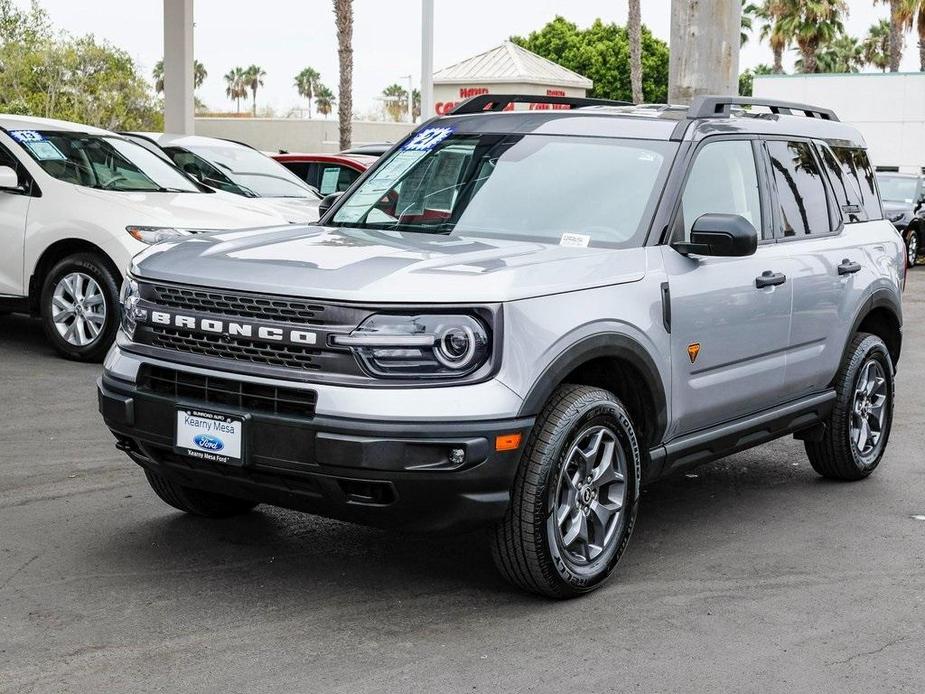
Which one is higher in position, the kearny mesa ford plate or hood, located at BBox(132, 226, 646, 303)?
hood, located at BBox(132, 226, 646, 303)

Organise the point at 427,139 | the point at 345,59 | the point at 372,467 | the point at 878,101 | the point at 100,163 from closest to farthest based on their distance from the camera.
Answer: the point at 372,467 < the point at 427,139 < the point at 100,163 < the point at 345,59 < the point at 878,101

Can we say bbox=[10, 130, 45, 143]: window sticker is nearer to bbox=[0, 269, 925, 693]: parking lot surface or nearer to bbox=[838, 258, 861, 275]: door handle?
bbox=[0, 269, 925, 693]: parking lot surface

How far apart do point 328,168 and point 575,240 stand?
34.1 feet

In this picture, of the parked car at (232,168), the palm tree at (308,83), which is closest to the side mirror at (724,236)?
the parked car at (232,168)

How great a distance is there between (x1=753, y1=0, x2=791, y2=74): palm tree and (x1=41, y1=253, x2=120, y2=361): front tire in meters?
49.8

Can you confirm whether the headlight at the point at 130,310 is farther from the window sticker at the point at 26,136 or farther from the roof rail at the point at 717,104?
the window sticker at the point at 26,136

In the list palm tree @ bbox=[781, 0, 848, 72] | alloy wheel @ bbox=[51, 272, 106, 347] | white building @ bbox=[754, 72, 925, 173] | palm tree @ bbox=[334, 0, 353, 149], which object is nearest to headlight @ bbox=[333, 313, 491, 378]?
alloy wheel @ bbox=[51, 272, 106, 347]

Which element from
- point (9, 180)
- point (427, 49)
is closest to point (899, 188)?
point (427, 49)

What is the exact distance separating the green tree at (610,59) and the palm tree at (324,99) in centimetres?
7226

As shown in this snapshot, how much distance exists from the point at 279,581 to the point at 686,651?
1560mm

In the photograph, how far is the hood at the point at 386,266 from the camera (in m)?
4.41

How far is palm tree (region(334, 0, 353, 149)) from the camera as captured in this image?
98.6 feet

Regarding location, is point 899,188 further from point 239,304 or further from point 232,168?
point 239,304

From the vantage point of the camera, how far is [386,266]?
15.0 ft
